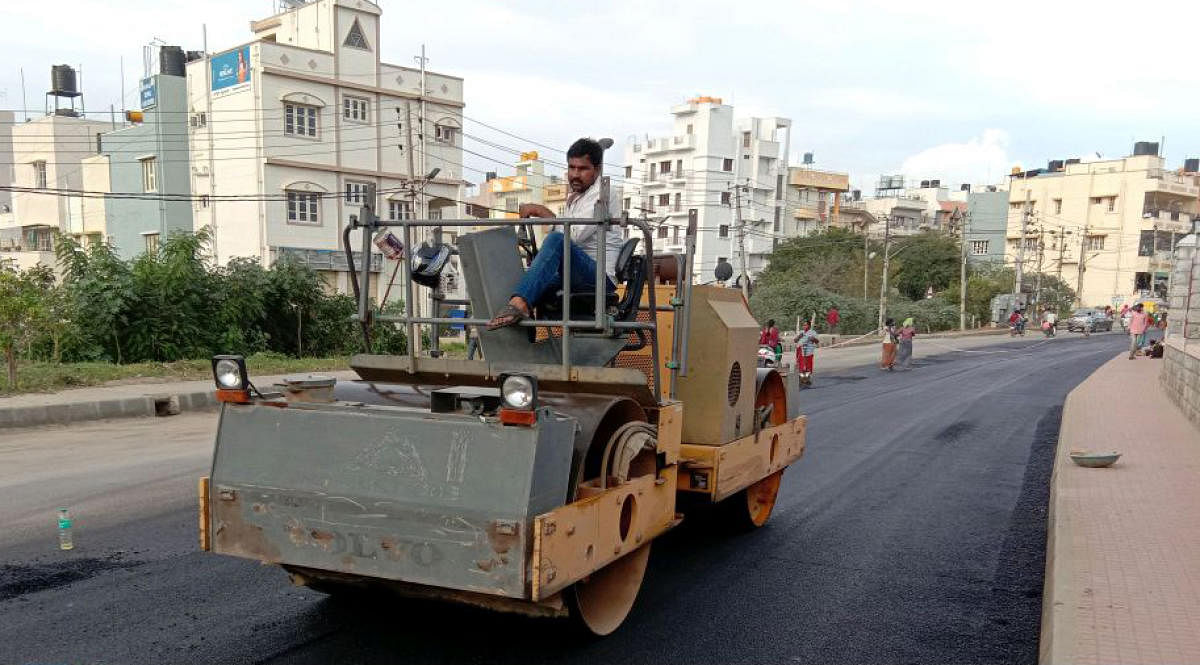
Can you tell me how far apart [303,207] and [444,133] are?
7.04 m

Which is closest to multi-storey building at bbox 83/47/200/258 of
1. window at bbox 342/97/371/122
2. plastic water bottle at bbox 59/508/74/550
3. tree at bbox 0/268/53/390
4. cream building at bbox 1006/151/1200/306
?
window at bbox 342/97/371/122

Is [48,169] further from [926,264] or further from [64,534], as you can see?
[926,264]

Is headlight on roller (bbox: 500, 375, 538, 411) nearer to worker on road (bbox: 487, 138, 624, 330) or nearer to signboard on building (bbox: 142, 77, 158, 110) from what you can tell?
worker on road (bbox: 487, 138, 624, 330)

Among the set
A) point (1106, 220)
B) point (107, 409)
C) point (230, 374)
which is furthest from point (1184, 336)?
point (1106, 220)

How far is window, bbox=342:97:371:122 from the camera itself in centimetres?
3494

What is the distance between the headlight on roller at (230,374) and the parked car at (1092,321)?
53.4 m

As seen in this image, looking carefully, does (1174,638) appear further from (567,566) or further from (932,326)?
(932,326)

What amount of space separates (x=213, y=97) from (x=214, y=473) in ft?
121

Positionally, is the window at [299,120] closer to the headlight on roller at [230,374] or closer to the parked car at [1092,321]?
the headlight on roller at [230,374]

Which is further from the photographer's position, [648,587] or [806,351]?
[806,351]

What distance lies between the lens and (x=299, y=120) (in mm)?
34062

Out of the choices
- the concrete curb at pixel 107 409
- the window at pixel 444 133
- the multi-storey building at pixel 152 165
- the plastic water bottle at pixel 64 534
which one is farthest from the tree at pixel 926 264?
the plastic water bottle at pixel 64 534

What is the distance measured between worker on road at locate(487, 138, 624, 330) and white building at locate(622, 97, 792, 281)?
61129 millimetres

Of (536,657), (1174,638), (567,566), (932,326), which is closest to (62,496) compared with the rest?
(536,657)
